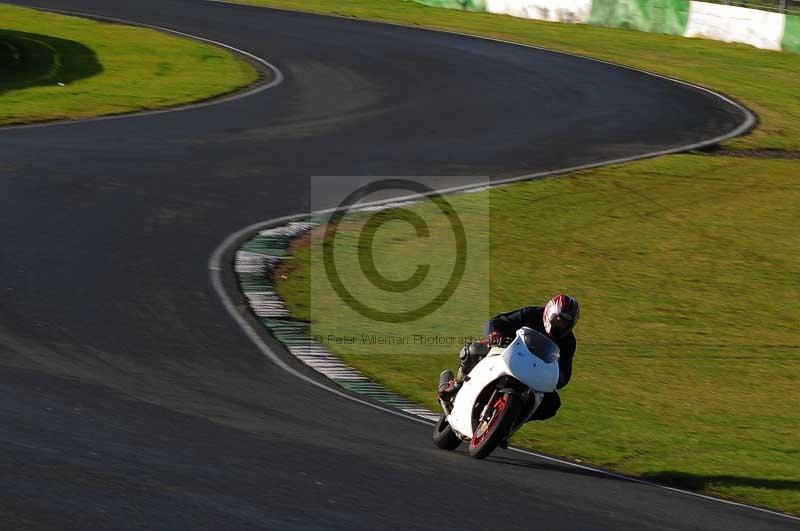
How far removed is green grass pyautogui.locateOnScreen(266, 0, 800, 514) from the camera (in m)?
9.66

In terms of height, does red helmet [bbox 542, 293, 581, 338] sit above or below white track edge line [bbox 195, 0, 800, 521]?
above

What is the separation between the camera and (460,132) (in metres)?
21.4

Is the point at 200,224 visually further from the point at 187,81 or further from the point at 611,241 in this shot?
the point at 187,81

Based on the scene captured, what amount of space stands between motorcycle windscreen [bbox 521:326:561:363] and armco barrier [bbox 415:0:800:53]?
89.6ft

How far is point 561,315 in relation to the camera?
27.0ft

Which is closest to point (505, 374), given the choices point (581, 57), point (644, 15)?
point (581, 57)

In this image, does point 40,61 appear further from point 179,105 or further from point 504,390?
point 504,390

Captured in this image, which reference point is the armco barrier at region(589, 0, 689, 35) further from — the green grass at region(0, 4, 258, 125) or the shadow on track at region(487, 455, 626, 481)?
the shadow on track at region(487, 455, 626, 481)

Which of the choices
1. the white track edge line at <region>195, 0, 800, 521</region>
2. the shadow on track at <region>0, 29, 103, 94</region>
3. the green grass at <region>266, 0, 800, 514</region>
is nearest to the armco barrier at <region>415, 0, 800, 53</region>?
the white track edge line at <region>195, 0, 800, 521</region>

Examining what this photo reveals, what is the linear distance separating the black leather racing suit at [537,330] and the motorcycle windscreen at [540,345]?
180mm

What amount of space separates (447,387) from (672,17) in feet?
96.4

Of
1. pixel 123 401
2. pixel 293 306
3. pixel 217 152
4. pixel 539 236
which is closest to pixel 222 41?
pixel 217 152

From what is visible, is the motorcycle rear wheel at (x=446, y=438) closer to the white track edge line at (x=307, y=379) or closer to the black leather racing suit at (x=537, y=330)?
the black leather racing suit at (x=537, y=330)

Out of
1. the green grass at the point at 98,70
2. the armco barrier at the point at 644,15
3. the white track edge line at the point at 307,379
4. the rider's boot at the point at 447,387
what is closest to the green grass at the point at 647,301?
the white track edge line at the point at 307,379
